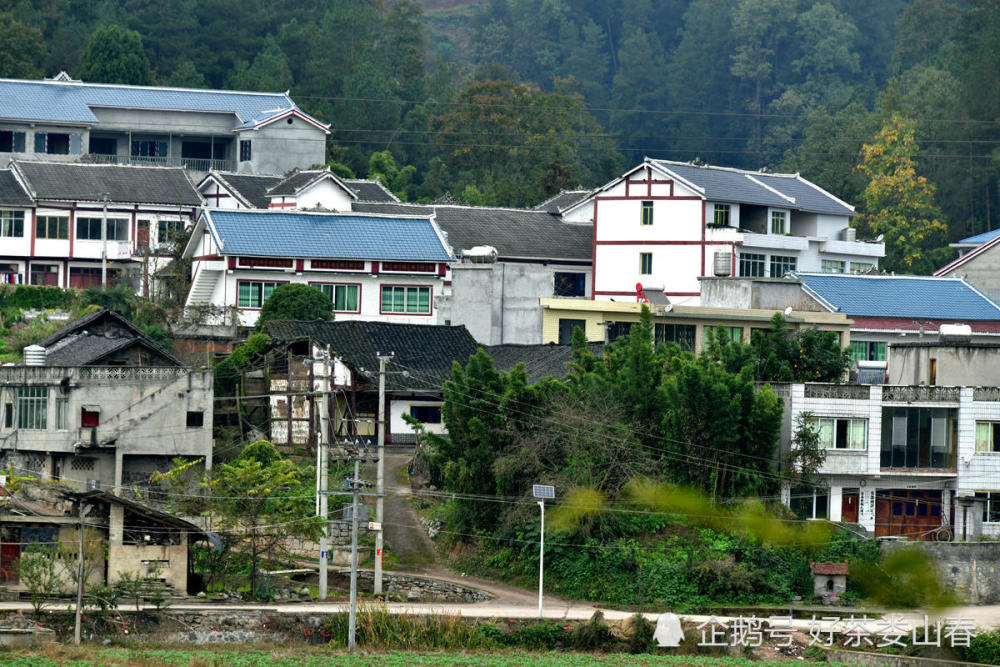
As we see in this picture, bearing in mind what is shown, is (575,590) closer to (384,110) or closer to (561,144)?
(561,144)

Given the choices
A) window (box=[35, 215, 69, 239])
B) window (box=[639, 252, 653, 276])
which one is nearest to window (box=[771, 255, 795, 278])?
window (box=[639, 252, 653, 276])

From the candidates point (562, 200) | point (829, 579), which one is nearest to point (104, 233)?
point (562, 200)

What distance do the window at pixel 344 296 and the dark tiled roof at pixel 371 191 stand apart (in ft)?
39.8

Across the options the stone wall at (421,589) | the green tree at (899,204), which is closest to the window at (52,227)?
the stone wall at (421,589)

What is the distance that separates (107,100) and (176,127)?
321 centimetres

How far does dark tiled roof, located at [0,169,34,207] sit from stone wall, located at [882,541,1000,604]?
120 ft

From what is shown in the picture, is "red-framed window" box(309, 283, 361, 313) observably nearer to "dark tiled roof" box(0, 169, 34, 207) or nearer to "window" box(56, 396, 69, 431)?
"dark tiled roof" box(0, 169, 34, 207)

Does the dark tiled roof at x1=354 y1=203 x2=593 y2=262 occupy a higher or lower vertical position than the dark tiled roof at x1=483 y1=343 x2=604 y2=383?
higher

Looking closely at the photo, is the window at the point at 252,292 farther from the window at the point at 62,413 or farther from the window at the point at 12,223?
the window at the point at 62,413

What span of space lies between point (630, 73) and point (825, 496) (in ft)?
257

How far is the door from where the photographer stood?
44.9 metres

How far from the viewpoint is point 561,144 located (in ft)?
276

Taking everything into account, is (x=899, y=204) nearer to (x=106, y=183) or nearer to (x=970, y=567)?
(x=106, y=183)

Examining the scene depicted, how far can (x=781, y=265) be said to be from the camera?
212 ft
